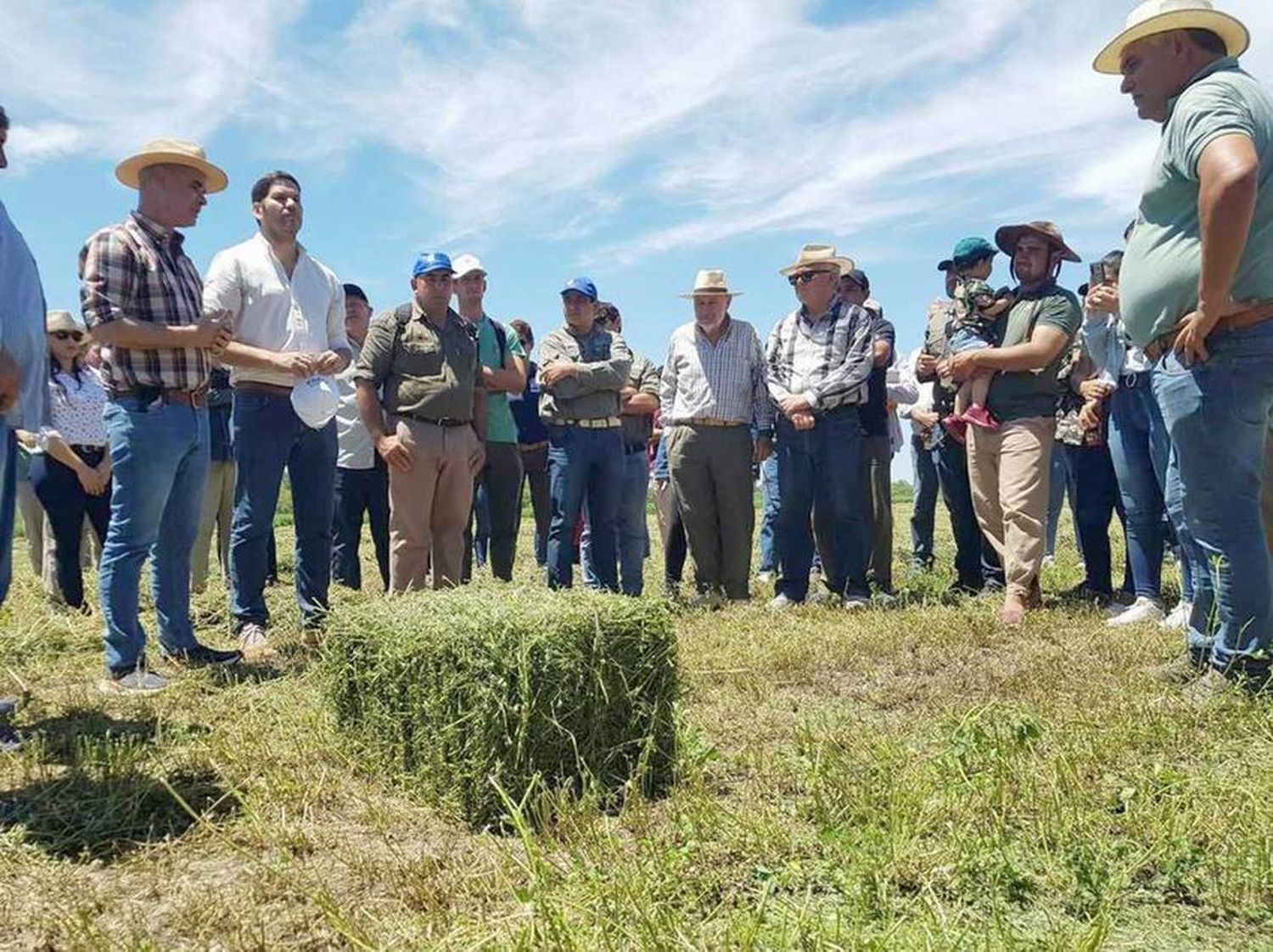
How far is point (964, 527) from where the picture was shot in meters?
7.04

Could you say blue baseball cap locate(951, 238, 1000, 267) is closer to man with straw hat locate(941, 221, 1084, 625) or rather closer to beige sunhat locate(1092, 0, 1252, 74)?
man with straw hat locate(941, 221, 1084, 625)

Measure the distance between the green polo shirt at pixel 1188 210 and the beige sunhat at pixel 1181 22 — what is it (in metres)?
0.11

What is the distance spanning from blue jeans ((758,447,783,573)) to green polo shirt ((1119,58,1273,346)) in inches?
131

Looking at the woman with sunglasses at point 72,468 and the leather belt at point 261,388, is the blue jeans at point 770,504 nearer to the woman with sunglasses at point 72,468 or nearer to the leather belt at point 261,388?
the leather belt at point 261,388

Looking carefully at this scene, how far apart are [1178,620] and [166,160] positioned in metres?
5.43

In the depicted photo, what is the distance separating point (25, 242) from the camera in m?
3.27

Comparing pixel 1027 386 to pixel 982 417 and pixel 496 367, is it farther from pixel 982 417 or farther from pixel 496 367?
pixel 496 367

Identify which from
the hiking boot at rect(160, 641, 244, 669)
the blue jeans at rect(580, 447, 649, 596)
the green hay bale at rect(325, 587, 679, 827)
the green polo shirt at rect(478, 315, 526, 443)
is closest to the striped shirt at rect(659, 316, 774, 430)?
the blue jeans at rect(580, 447, 649, 596)

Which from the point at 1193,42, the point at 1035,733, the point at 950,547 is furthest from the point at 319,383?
the point at 950,547

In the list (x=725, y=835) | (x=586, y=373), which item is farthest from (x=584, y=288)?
(x=725, y=835)

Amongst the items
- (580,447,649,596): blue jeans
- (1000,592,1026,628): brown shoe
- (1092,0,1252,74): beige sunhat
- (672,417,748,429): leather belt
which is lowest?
(1000,592,1026,628): brown shoe

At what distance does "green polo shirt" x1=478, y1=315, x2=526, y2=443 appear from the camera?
680 cm

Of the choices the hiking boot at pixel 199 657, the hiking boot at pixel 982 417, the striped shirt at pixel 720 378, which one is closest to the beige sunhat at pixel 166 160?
the hiking boot at pixel 199 657

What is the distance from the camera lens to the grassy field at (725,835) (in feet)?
6.75
